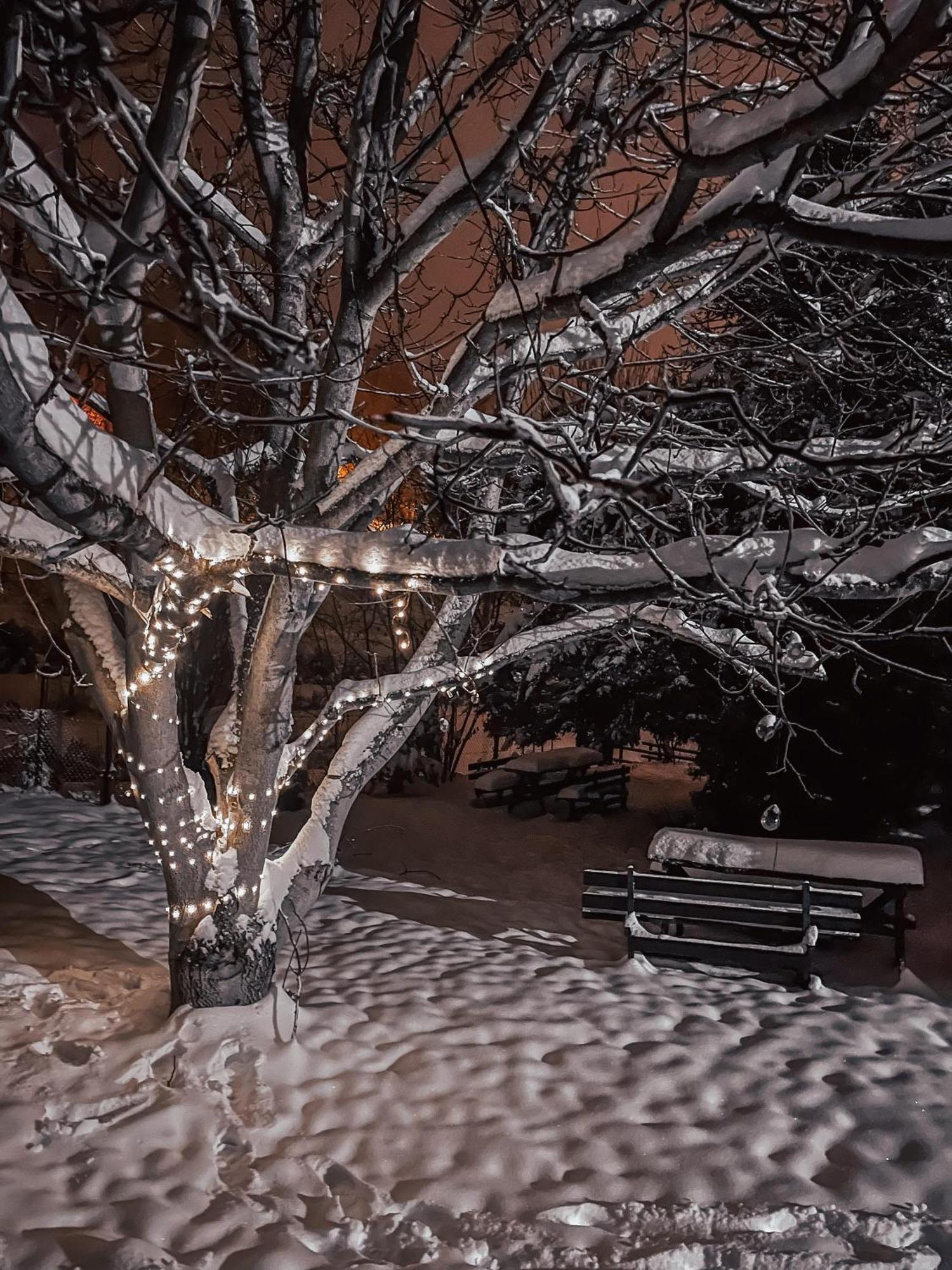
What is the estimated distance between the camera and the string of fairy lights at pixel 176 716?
460 cm

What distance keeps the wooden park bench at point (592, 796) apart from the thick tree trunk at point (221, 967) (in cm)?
933

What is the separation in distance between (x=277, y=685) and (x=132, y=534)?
1.53 meters

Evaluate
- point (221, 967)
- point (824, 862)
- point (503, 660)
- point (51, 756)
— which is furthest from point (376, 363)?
point (51, 756)

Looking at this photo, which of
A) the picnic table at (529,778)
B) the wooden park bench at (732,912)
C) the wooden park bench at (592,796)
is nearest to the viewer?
the wooden park bench at (732,912)

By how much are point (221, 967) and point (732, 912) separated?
3.88 meters

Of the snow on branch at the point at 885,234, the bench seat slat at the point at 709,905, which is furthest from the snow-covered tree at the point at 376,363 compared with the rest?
the bench seat slat at the point at 709,905

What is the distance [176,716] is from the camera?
514cm

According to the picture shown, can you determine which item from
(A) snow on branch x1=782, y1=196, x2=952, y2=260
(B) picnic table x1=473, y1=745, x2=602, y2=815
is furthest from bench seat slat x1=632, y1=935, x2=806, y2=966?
(B) picnic table x1=473, y1=745, x2=602, y2=815

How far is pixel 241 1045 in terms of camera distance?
16.5 ft

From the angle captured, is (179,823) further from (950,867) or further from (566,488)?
(950,867)

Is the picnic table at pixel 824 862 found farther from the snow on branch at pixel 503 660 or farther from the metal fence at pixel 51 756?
the metal fence at pixel 51 756

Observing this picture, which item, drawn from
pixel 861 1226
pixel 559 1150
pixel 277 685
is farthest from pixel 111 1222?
pixel 861 1226

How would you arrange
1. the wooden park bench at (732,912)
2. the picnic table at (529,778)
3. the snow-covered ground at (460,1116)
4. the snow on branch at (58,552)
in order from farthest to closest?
the picnic table at (529,778) < the wooden park bench at (732,912) < the snow on branch at (58,552) < the snow-covered ground at (460,1116)

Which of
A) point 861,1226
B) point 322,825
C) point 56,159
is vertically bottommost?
point 861,1226
